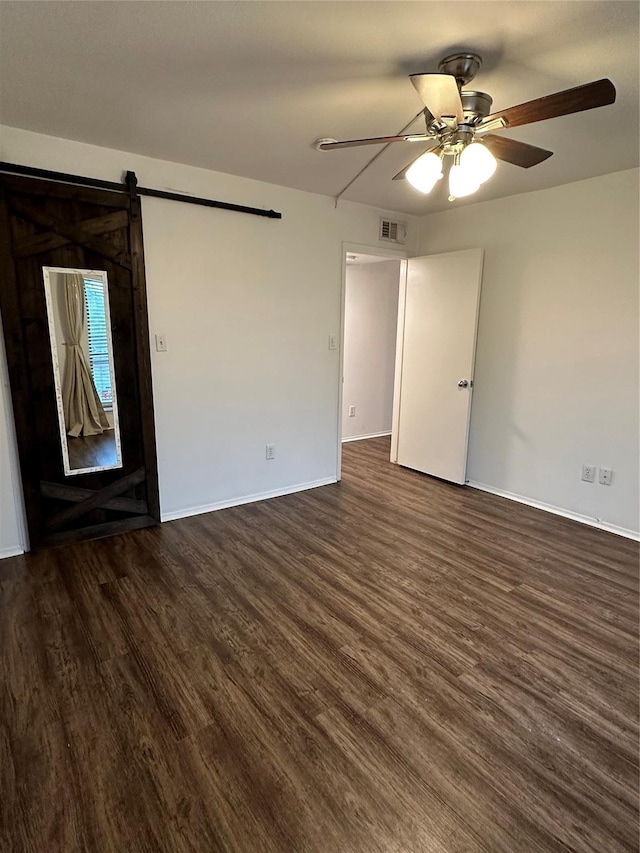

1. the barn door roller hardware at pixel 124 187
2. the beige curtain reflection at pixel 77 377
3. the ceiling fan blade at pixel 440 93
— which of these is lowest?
the beige curtain reflection at pixel 77 377

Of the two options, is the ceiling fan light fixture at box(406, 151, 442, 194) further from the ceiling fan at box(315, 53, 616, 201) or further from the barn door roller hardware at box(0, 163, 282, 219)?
the barn door roller hardware at box(0, 163, 282, 219)

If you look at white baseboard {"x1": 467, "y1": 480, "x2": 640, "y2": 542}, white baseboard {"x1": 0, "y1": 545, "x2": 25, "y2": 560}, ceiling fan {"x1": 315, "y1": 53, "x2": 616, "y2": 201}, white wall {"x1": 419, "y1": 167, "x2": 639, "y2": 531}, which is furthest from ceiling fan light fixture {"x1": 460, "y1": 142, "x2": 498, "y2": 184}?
white baseboard {"x1": 0, "y1": 545, "x2": 25, "y2": 560}

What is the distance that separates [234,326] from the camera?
11.2ft

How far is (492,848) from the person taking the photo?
126cm

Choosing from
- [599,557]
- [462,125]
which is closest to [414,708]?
[599,557]

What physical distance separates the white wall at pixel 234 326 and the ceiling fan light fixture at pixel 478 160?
194 cm

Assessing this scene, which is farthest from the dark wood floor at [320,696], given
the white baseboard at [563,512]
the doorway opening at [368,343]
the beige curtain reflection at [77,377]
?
the doorway opening at [368,343]

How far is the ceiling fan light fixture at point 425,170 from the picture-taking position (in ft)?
6.23

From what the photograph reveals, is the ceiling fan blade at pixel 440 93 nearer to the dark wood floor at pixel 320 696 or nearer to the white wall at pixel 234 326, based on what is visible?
the white wall at pixel 234 326

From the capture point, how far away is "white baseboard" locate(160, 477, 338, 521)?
3.38m

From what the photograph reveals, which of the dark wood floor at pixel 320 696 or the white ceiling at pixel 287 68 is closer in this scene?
the dark wood floor at pixel 320 696

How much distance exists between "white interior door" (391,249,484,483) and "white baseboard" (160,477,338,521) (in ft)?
3.32

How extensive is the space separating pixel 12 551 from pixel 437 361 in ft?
12.0

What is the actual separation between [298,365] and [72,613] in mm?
2390
